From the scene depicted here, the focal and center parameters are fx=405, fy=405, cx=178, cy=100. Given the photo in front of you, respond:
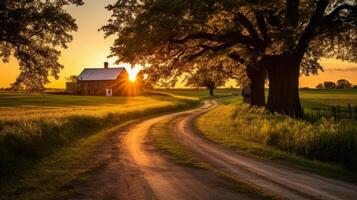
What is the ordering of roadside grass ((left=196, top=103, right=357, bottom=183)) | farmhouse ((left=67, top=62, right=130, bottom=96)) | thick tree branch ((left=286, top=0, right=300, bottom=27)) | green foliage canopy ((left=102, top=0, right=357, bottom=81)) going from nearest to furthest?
roadside grass ((left=196, top=103, right=357, bottom=183))
green foliage canopy ((left=102, top=0, right=357, bottom=81))
thick tree branch ((left=286, top=0, right=300, bottom=27))
farmhouse ((left=67, top=62, right=130, bottom=96))

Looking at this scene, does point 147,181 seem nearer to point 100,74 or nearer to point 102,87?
point 102,87

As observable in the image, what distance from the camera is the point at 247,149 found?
1795 centimetres

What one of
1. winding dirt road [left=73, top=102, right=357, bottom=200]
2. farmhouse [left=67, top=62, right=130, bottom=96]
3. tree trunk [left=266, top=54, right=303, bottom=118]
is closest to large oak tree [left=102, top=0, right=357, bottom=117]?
tree trunk [left=266, top=54, right=303, bottom=118]

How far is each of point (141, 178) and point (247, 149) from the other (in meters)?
7.58

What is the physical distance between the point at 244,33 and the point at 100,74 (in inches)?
3186

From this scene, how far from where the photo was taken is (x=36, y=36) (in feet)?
99.1

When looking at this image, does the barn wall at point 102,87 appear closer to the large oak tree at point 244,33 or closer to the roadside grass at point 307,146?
the large oak tree at point 244,33

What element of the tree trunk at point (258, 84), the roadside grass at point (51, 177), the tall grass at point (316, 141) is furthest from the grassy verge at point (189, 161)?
the tree trunk at point (258, 84)

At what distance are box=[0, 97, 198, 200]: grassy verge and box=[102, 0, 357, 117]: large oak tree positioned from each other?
7.16 meters

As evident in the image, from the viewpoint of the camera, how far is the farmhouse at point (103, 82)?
107 meters

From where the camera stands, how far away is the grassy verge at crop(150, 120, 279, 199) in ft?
32.5

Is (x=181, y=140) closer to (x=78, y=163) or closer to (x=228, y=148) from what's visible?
(x=228, y=148)

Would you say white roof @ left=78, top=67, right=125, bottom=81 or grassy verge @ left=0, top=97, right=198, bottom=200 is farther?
white roof @ left=78, top=67, right=125, bottom=81

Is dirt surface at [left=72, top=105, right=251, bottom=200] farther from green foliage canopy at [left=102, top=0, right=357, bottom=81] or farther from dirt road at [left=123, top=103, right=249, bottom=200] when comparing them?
green foliage canopy at [left=102, top=0, right=357, bottom=81]
